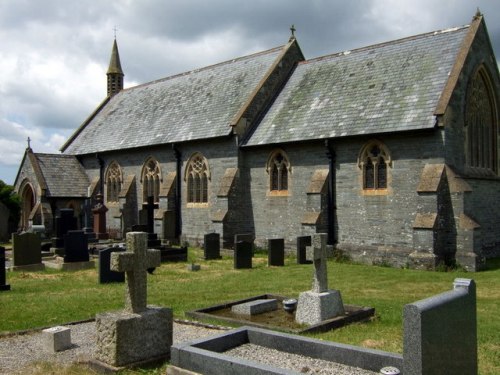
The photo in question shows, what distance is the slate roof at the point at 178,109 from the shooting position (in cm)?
2625

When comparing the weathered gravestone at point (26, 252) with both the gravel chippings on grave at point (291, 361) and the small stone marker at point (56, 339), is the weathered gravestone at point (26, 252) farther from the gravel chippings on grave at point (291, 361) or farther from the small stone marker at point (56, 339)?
the gravel chippings on grave at point (291, 361)

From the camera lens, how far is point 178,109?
29.4m

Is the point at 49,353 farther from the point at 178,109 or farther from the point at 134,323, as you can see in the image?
the point at 178,109

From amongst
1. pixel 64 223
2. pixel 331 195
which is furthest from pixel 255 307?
pixel 64 223

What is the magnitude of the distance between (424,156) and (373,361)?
13249 millimetres

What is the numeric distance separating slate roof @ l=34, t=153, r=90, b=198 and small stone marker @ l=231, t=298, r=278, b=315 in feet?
76.4

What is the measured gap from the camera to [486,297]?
13.0 meters

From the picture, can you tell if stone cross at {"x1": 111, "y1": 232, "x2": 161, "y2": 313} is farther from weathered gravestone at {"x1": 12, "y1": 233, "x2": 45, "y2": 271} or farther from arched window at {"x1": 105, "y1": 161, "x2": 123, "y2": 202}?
arched window at {"x1": 105, "y1": 161, "x2": 123, "y2": 202}

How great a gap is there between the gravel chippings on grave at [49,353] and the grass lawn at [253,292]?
→ 464 millimetres

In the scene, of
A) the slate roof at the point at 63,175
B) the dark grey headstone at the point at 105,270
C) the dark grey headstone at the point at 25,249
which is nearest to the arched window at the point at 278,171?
the dark grey headstone at the point at 105,270

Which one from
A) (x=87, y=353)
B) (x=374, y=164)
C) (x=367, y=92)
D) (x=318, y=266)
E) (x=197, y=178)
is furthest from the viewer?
(x=197, y=178)

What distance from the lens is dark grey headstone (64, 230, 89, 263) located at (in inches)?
714

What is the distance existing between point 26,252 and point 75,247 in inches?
63.3

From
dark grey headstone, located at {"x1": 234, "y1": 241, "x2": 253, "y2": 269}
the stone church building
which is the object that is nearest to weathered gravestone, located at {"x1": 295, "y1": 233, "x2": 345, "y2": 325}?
dark grey headstone, located at {"x1": 234, "y1": 241, "x2": 253, "y2": 269}
